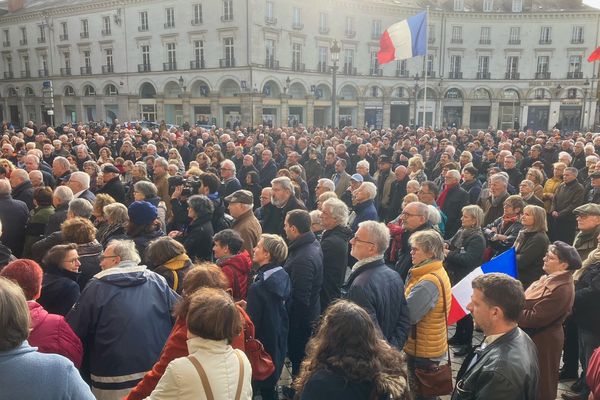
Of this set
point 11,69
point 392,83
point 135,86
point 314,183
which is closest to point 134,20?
point 135,86

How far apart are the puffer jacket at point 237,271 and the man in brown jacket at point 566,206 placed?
20.1 feet

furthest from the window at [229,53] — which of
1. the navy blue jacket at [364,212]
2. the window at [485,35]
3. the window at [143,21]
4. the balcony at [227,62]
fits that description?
the navy blue jacket at [364,212]

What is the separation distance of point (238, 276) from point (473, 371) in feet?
7.02

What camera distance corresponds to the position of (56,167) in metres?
8.42

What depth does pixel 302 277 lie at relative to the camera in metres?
4.37

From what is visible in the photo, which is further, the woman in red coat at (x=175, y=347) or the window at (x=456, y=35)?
the window at (x=456, y=35)

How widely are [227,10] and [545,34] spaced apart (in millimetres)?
31181

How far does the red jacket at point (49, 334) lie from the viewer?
275 centimetres

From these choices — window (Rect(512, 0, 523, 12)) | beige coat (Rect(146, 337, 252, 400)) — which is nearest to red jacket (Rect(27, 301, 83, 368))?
beige coat (Rect(146, 337, 252, 400))

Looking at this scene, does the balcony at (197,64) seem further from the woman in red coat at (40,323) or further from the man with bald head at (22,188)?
the woman in red coat at (40,323)

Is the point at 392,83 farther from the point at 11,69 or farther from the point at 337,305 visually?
the point at 337,305

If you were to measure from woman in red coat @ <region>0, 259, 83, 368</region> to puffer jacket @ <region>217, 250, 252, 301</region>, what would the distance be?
146 cm

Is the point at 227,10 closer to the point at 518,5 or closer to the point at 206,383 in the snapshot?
the point at 518,5

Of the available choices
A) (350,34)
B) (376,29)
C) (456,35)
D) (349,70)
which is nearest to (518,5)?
(456,35)
